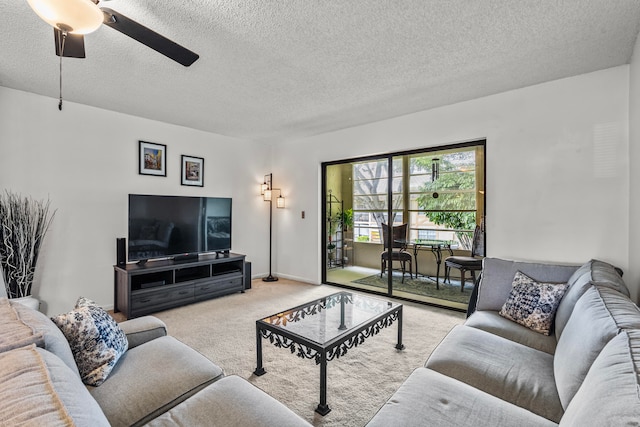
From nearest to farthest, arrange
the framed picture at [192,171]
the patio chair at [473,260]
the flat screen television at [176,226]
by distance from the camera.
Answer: the flat screen television at [176,226] < the patio chair at [473,260] < the framed picture at [192,171]

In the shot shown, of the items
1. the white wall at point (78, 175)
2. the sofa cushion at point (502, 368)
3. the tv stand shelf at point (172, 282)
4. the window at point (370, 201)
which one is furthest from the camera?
the window at point (370, 201)

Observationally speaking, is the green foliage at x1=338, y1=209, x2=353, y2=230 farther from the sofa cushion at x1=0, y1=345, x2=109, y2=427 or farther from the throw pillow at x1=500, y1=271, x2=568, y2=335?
the sofa cushion at x1=0, y1=345, x2=109, y2=427

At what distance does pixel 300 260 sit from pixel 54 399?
14.9 ft

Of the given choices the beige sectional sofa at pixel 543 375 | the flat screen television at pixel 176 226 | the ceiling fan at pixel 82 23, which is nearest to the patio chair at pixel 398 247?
the flat screen television at pixel 176 226

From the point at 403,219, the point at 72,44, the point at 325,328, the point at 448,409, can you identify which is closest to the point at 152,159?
the point at 72,44

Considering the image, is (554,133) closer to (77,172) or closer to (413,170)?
(413,170)

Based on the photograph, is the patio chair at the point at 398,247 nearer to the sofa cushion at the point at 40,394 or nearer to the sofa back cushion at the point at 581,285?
the sofa back cushion at the point at 581,285

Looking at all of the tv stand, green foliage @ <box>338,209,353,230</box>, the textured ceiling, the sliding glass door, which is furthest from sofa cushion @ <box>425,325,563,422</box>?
green foliage @ <box>338,209,353,230</box>

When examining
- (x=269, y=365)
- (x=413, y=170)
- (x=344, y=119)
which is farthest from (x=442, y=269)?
(x=269, y=365)

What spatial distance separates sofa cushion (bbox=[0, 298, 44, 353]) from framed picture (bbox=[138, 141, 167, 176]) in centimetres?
319

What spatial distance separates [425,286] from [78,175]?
4.86m

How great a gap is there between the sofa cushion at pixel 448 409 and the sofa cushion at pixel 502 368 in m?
0.13

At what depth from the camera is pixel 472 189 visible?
4.69 m

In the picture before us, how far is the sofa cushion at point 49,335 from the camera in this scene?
114 cm
